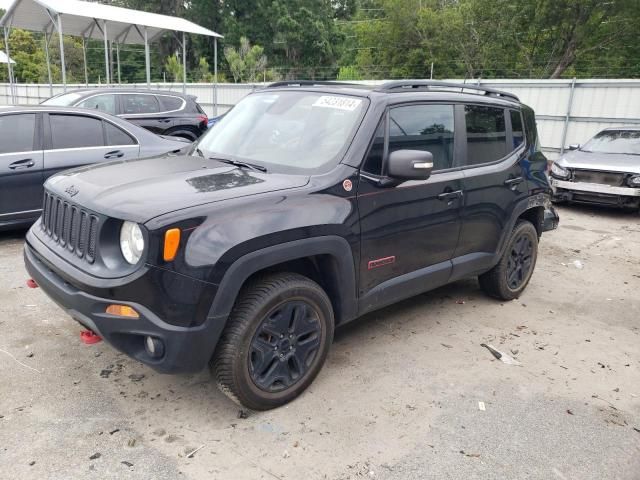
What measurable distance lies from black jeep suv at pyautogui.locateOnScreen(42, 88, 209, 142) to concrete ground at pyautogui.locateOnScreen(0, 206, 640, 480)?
6.42 m

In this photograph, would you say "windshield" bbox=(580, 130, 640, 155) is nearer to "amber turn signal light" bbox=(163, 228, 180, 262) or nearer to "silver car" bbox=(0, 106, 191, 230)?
"silver car" bbox=(0, 106, 191, 230)

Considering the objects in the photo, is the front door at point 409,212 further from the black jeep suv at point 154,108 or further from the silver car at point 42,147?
the black jeep suv at point 154,108

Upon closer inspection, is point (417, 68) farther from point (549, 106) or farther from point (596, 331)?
point (596, 331)

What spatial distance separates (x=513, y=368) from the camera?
3.84m

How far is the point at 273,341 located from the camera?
121 inches

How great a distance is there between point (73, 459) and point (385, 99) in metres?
2.77

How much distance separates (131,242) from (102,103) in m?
8.40

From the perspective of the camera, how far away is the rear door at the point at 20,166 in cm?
574

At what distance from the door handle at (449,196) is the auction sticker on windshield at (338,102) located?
913mm

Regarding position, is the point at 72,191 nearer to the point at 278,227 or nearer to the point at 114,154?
the point at 278,227

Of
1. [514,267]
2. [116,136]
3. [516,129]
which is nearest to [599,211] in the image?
[514,267]

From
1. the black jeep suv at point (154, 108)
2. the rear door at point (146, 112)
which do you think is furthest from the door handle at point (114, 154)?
the rear door at point (146, 112)

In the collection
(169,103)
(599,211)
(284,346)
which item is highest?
(169,103)

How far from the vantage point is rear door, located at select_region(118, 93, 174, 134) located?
34.7 ft
